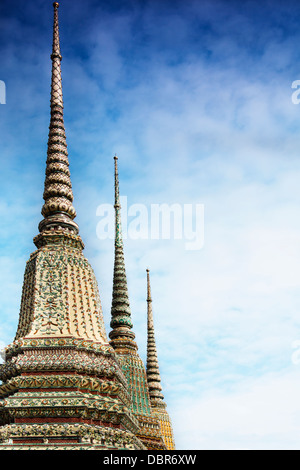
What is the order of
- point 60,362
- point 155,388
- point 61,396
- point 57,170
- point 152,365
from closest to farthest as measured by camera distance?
point 61,396
point 60,362
point 57,170
point 155,388
point 152,365

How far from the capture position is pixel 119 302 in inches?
1396

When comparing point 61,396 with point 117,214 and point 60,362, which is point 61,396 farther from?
point 117,214

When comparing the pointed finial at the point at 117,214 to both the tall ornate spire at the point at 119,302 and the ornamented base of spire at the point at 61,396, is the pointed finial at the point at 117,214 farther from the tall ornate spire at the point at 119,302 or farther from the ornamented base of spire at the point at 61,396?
the ornamented base of spire at the point at 61,396

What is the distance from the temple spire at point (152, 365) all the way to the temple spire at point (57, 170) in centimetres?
2391

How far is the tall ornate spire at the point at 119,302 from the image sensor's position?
34125 millimetres

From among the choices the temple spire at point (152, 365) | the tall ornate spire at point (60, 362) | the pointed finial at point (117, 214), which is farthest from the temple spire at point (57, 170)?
the temple spire at point (152, 365)

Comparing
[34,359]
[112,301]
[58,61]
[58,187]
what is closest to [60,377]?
[34,359]

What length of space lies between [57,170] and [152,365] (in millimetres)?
25474

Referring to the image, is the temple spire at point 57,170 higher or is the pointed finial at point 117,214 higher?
the pointed finial at point 117,214

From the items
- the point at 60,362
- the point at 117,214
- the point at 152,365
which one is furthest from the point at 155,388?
the point at 60,362

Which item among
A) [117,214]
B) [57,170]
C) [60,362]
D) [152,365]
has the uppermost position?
[117,214]

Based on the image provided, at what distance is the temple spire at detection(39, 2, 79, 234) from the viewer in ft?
A: 69.6

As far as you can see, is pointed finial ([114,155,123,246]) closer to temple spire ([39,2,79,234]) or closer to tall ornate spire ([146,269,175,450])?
tall ornate spire ([146,269,175,450])

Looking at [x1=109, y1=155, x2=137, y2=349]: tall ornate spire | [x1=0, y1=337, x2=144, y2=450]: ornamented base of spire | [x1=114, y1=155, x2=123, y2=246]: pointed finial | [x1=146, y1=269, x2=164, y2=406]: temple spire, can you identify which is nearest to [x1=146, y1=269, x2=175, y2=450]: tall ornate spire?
[x1=146, y1=269, x2=164, y2=406]: temple spire
